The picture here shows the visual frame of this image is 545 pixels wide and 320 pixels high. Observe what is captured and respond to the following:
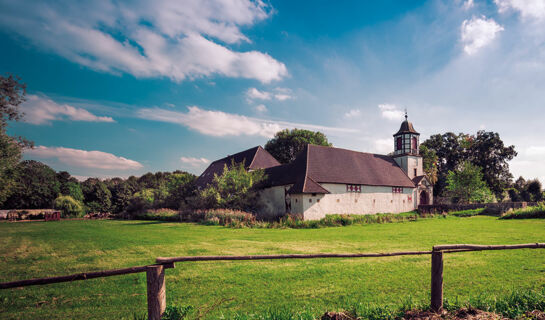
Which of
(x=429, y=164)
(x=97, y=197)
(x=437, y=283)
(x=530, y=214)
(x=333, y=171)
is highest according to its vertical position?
(x=429, y=164)

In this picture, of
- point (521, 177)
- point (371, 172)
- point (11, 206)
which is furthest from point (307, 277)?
point (521, 177)

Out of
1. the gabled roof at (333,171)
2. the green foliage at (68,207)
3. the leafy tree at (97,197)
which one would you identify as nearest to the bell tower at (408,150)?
the gabled roof at (333,171)

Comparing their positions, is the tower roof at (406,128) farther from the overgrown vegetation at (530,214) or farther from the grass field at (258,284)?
the grass field at (258,284)

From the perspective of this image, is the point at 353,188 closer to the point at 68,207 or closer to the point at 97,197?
the point at 68,207

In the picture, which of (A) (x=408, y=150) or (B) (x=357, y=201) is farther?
(A) (x=408, y=150)

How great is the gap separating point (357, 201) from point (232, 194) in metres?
14.5

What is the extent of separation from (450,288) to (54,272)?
9723 millimetres

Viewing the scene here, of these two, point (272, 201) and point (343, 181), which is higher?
point (343, 181)

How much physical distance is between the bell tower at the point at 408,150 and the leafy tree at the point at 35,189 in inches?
2472

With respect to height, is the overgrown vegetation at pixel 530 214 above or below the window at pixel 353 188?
below

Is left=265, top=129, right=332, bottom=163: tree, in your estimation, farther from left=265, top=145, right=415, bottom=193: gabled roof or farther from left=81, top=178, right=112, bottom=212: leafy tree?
left=81, top=178, right=112, bottom=212: leafy tree

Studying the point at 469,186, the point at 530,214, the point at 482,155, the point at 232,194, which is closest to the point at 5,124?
the point at 232,194

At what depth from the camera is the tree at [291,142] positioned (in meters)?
55.6

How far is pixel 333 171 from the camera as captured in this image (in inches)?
Result: 1276
